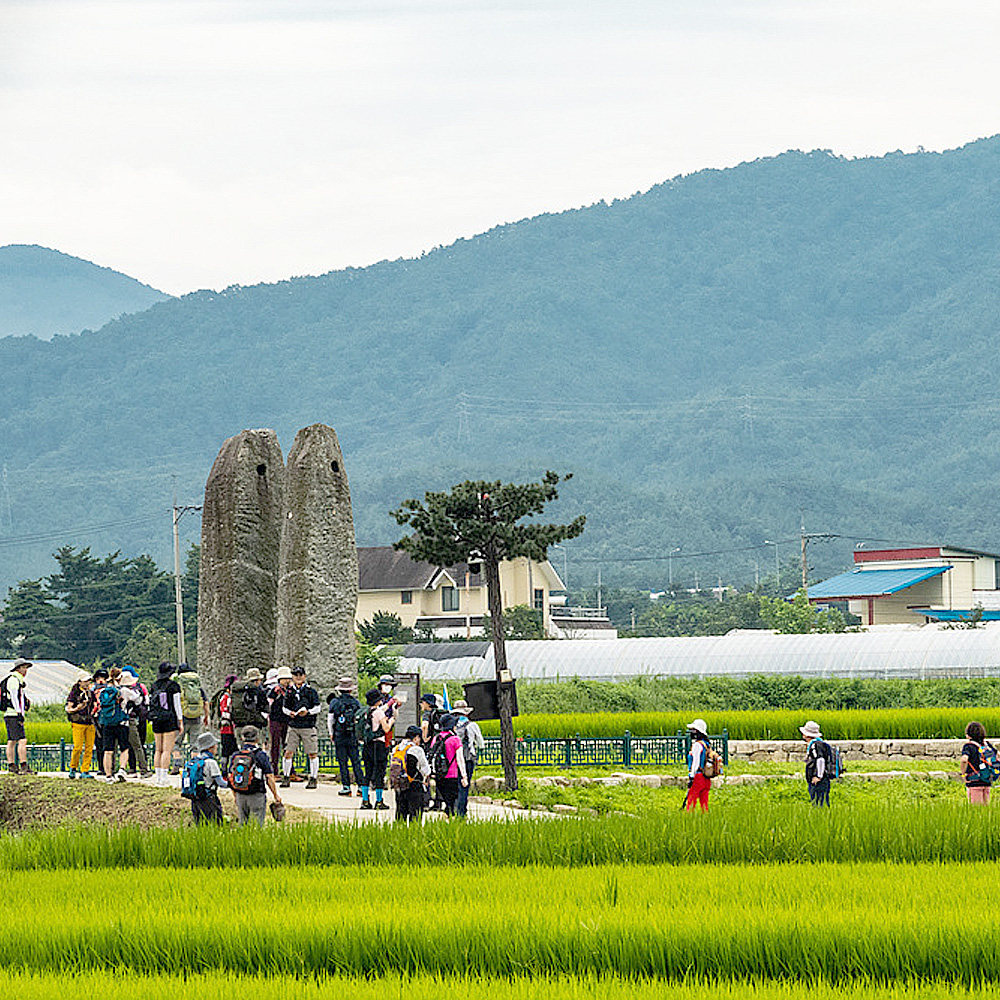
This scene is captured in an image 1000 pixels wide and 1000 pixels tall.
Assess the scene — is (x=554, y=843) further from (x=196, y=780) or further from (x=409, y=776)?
(x=196, y=780)

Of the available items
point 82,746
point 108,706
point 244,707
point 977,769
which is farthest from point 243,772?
point 977,769

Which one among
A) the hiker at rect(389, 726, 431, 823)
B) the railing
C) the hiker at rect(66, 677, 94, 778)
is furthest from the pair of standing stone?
the hiker at rect(389, 726, 431, 823)

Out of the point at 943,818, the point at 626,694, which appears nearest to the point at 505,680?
the point at 943,818

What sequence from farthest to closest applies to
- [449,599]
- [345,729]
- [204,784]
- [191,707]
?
[449,599] → [191,707] → [345,729] → [204,784]

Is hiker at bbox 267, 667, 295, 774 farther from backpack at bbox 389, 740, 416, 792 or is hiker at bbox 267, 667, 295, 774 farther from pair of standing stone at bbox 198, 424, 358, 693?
backpack at bbox 389, 740, 416, 792

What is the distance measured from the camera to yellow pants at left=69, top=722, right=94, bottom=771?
24.3 meters

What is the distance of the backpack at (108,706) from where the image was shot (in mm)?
22955

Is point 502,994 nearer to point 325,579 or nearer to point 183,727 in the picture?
point 183,727

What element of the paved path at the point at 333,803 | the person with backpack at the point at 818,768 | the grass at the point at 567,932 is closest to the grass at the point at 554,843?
the grass at the point at 567,932

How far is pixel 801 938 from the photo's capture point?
11.1 metres

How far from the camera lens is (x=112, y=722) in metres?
23.5

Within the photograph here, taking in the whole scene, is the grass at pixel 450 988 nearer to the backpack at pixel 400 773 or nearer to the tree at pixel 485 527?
the backpack at pixel 400 773

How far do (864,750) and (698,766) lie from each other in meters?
15.0

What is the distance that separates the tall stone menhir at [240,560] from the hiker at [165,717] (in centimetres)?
461
